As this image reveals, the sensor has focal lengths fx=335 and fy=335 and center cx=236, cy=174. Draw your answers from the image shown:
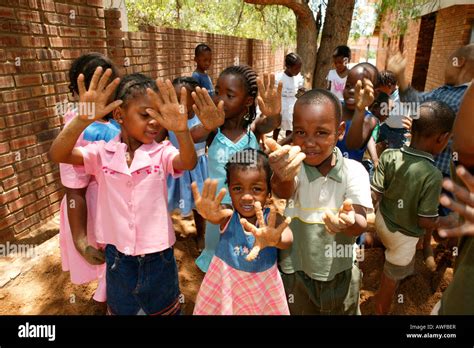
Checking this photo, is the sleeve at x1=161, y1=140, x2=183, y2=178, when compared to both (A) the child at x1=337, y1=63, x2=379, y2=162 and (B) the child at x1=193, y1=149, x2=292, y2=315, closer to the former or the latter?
(B) the child at x1=193, y1=149, x2=292, y2=315

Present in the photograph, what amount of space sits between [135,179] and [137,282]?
1.70 feet

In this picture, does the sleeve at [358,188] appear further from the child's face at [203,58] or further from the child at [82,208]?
the child's face at [203,58]

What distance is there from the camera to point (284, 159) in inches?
54.2

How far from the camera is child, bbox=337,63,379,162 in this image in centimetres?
221

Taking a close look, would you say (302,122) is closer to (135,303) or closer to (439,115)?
→ (439,115)

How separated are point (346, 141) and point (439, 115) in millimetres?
604

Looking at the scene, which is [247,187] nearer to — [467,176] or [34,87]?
[467,176]

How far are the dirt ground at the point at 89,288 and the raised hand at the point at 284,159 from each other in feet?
5.36

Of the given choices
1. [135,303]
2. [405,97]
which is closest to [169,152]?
[135,303]

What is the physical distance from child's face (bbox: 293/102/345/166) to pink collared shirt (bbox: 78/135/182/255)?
63 cm

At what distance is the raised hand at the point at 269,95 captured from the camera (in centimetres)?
200

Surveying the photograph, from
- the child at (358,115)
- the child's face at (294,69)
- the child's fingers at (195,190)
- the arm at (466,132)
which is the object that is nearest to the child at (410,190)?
the child at (358,115)
